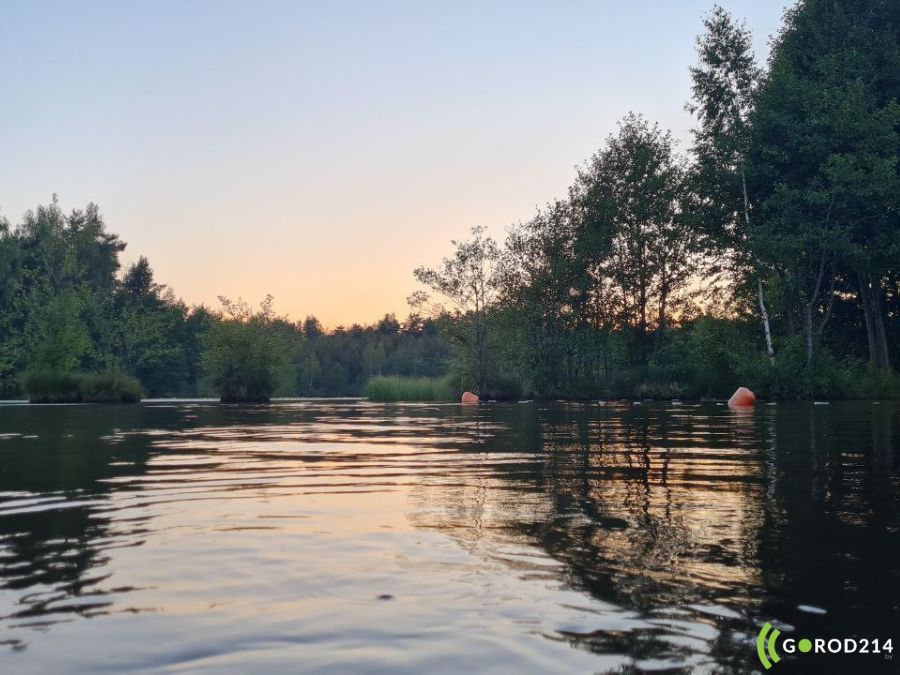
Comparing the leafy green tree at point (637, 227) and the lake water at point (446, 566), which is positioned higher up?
the leafy green tree at point (637, 227)

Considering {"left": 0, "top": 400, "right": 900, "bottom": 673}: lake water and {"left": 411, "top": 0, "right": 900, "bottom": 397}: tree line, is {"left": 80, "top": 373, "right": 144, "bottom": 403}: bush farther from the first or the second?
{"left": 0, "top": 400, "right": 900, "bottom": 673}: lake water

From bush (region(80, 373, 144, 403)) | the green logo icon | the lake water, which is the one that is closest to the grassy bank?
bush (region(80, 373, 144, 403))

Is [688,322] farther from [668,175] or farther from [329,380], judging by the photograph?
[329,380]

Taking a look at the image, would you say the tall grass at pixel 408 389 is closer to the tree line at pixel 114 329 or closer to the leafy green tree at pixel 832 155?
the tree line at pixel 114 329

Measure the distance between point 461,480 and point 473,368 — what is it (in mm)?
47822

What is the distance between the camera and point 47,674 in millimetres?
3057

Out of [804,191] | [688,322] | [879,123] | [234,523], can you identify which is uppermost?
[879,123]

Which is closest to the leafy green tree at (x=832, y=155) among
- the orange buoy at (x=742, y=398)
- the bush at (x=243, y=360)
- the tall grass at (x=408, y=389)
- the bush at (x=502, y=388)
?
the orange buoy at (x=742, y=398)

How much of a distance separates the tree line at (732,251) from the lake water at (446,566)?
120 ft

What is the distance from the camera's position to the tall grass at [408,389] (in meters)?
58.6

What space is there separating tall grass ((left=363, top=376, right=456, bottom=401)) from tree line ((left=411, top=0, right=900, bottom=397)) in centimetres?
270

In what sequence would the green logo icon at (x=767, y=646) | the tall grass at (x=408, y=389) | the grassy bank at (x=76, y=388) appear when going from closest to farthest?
the green logo icon at (x=767, y=646), the grassy bank at (x=76, y=388), the tall grass at (x=408, y=389)

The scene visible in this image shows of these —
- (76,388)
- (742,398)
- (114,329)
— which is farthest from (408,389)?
(114,329)

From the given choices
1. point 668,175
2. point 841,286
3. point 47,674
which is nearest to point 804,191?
Answer: point 841,286
